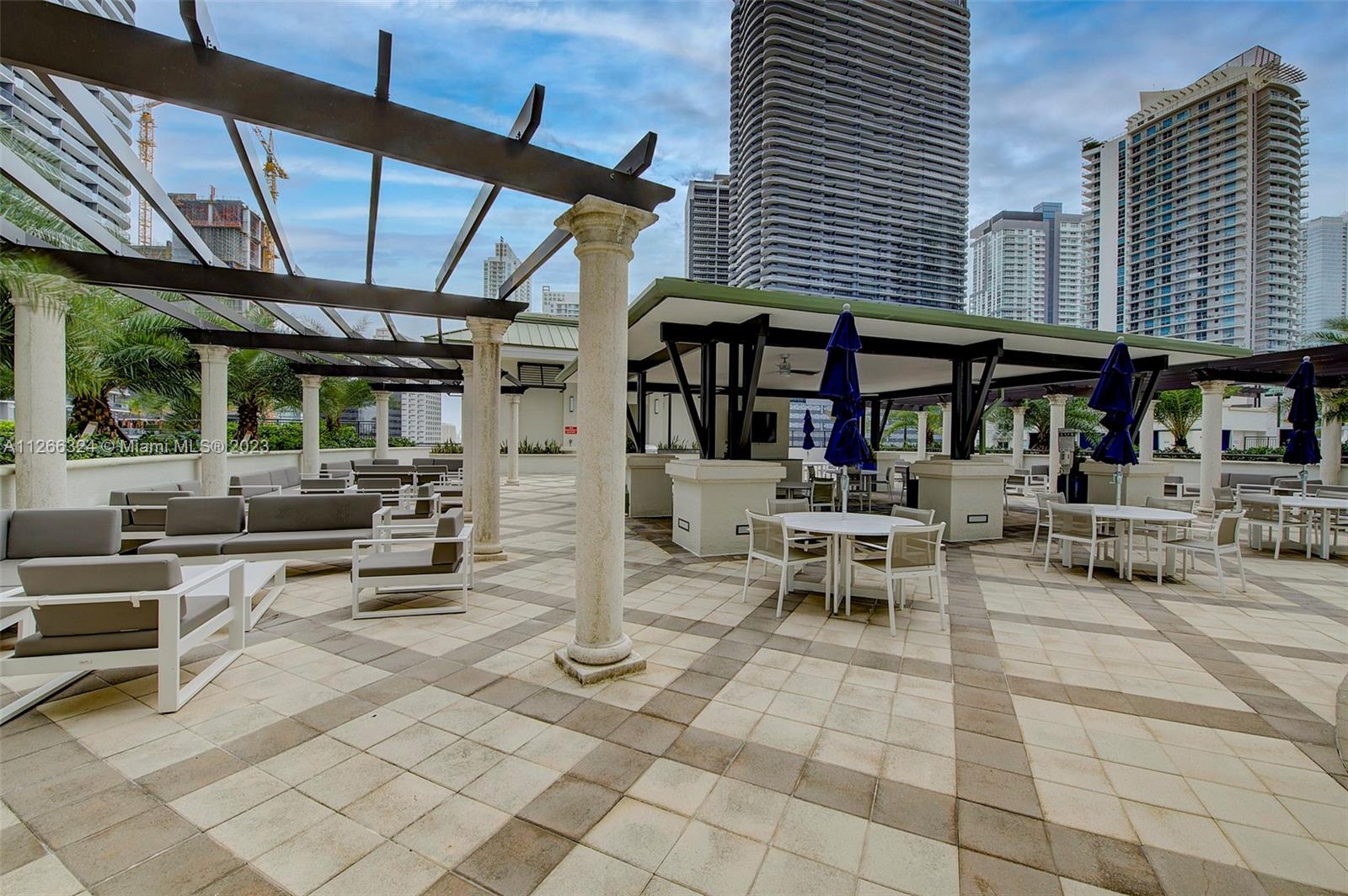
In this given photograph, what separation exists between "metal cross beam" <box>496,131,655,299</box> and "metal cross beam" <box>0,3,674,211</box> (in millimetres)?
95

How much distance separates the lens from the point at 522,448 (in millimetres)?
22344

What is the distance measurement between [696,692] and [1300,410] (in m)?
10.8

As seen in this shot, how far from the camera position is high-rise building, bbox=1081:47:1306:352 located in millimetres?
43656

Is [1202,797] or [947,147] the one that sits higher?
[947,147]

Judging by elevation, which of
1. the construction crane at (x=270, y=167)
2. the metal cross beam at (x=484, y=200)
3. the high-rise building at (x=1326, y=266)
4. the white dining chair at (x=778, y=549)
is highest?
the high-rise building at (x=1326, y=266)

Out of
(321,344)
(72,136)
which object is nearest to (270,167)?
(321,344)

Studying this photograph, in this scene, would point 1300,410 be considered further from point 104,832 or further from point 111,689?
point 111,689

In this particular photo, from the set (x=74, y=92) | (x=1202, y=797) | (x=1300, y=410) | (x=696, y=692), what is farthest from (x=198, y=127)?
(x=1300, y=410)

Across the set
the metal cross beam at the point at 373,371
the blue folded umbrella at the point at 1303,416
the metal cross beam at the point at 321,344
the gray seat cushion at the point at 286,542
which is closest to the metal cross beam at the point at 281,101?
the gray seat cushion at the point at 286,542

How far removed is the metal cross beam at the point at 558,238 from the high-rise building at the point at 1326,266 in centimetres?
7070

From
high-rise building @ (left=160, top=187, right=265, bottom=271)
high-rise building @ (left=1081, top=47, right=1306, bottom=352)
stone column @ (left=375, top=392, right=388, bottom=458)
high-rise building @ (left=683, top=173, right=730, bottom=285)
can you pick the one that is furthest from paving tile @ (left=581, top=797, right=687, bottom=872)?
high-rise building @ (left=1081, top=47, right=1306, bottom=352)

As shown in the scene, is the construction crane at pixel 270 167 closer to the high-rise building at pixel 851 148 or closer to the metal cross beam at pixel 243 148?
the metal cross beam at pixel 243 148

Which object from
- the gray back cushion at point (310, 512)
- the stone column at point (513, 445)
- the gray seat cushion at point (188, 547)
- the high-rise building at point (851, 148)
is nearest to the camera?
the gray seat cushion at point (188, 547)

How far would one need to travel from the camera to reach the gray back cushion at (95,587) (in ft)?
10.1
